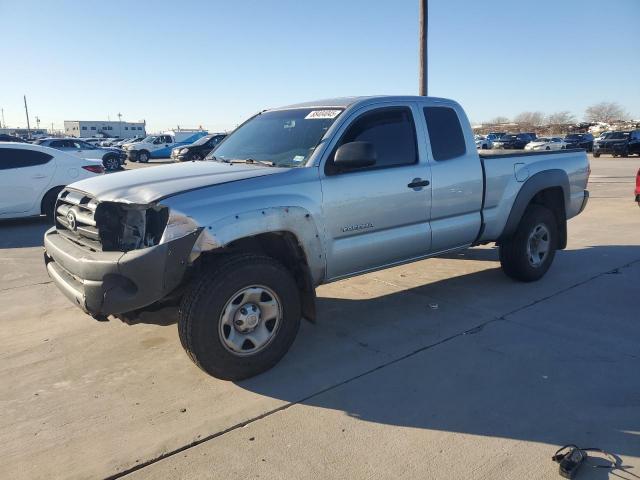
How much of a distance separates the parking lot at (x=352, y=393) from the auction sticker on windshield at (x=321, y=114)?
1.84 meters

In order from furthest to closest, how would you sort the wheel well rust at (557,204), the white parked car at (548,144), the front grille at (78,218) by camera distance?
1. the white parked car at (548,144)
2. the wheel well rust at (557,204)
3. the front grille at (78,218)

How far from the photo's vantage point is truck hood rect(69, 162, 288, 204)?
3.28 m

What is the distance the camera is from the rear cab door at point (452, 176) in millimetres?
4664

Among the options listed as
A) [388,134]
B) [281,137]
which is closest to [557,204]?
[388,134]

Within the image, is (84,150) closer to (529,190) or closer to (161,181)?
(161,181)

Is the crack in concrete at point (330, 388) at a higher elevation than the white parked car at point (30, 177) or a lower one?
lower

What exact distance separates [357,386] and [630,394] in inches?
69.7

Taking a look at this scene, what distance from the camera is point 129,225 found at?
11.0 feet

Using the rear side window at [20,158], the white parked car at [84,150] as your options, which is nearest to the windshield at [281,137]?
the rear side window at [20,158]

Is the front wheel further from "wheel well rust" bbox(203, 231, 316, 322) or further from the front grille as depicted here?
"wheel well rust" bbox(203, 231, 316, 322)

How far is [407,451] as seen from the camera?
2.72 metres

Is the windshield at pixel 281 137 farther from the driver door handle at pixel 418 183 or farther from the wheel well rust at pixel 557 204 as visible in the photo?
the wheel well rust at pixel 557 204

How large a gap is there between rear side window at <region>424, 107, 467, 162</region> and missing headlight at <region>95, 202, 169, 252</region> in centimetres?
264

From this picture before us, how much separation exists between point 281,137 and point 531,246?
325 centimetres
